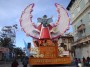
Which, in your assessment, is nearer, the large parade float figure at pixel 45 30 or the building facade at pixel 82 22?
the large parade float figure at pixel 45 30

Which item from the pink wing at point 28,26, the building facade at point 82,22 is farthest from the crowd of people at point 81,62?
the pink wing at point 28,26

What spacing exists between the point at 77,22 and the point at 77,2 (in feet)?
16.4

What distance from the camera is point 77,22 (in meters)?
55.1

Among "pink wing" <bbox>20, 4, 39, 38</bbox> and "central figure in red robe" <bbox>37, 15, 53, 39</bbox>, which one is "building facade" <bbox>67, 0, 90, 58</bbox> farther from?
"pink wing" <bbox>20, 4, 39, 38</bbox>

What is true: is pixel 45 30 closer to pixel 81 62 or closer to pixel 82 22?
pixel 81 62

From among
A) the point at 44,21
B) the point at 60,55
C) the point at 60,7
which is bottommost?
the point at 60,55

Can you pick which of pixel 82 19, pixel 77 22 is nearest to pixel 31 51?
pixel 82 19

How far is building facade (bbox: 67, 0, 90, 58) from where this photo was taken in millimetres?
45031

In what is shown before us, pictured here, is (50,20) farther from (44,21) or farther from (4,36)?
(4,36)

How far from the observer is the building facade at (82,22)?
4503cm

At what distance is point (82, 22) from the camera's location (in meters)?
49.7

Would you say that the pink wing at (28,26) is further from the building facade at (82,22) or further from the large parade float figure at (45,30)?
the building facade at (82,22)

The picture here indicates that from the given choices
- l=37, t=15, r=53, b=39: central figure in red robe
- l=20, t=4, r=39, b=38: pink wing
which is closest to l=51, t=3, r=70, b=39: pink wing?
l=37, t=15, r=53, b=39: central figure in red robe

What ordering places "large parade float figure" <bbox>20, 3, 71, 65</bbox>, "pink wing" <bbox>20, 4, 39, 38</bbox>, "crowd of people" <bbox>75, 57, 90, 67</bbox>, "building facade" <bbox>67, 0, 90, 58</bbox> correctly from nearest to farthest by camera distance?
"crowd of people" <bbox>75, 57, 90, 67</bbox>
"large parade float figure" <bbox>20, 3, 71, 65</bbox>
"pink wing" <bbox>20, 4, 39, 38</bbox>
"building facade" <bbox>67, 0, 90, 58</bbox>
